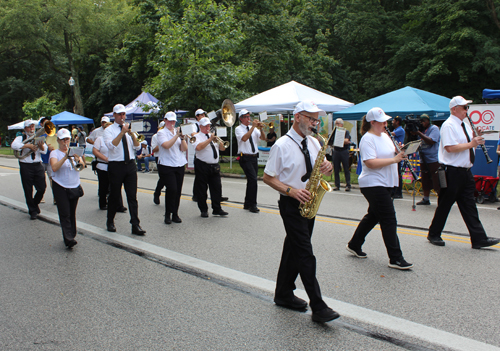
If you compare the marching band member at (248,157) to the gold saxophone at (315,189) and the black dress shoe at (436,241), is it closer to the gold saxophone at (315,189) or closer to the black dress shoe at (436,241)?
the black dress shoe at (436,241)

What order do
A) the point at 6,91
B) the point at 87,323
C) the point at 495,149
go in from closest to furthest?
the point at 87,323 → the point at 495,149 → the point at 6,91

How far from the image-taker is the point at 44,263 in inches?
234

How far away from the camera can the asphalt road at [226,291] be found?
3.70 m

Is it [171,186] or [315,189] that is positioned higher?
[315,189]

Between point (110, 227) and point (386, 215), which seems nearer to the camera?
point (386, 215)

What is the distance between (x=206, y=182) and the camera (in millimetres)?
9211

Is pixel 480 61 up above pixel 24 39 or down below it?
below

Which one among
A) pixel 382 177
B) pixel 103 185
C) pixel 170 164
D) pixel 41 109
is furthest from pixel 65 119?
pixel 382 177

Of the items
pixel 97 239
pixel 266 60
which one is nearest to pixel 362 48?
pixel 266 60

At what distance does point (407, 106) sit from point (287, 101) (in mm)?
4806

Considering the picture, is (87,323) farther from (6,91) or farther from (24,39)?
(6,91)

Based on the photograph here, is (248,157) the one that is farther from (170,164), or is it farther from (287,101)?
(287,101)

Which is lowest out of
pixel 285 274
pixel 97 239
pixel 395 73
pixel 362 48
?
pixel 97 239

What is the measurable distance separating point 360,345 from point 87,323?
2.40m
